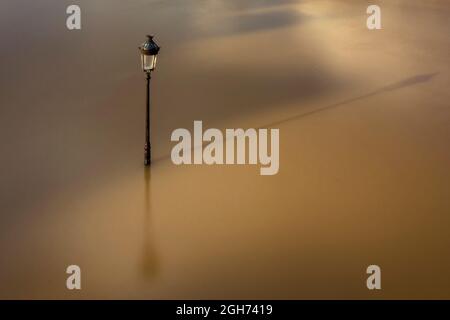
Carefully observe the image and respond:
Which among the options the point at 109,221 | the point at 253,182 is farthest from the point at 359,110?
the point at 109,221

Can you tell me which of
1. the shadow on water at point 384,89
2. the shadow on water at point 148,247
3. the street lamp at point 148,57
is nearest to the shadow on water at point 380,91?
the shadow on water at point 384,89

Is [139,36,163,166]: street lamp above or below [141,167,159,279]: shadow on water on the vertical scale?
above

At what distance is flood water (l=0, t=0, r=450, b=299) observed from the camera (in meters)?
6.09

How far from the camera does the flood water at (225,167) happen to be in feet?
20.0

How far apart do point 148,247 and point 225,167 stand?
1.88 metres

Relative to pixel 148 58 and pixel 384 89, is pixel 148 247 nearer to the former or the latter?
pixel 148 58

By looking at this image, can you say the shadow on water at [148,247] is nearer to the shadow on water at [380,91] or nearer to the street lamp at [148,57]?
the street lamp at [148,57]

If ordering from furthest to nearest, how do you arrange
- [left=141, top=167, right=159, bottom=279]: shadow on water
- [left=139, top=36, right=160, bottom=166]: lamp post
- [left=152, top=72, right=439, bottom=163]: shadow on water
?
[left=152, top=72, right=439, bottom=163]: shadow on water < [left=139, top=36, right=160, bottom=166]: lamp post < [left=141, top=167, right=159, bottom=279]: shadow on water

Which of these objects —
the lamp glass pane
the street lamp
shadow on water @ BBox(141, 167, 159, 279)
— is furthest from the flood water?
the lamp glass pane

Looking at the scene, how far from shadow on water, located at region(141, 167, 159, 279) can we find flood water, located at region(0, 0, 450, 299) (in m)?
0.02

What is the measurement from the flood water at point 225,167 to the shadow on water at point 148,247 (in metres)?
0.02

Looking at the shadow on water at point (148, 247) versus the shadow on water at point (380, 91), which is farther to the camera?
the shadow on water at point (380, 91)

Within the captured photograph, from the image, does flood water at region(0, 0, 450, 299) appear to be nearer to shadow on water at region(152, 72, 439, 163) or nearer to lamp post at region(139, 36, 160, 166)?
shadow on water at region(152, 72, 439, 163)

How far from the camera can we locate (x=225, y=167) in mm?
7898
